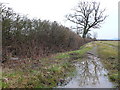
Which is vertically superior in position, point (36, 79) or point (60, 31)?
point (60, 31)

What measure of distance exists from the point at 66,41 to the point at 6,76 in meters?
11.8

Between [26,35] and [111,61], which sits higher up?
[26,35]

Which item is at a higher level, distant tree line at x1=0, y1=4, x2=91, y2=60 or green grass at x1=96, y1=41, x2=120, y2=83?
distant tree line at x1=0, y1=4, x2=91, y2=60

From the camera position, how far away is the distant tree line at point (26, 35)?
8.92 meters

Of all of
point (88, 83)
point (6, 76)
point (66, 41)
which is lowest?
point (88, 83)

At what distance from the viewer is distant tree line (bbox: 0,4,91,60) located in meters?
8.92

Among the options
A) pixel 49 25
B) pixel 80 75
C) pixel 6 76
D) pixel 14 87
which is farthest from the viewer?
pixel 49 25

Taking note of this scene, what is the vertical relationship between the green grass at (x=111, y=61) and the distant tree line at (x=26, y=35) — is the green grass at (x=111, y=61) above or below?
below

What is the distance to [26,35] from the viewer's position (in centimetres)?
1083

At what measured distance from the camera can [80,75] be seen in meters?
6.99

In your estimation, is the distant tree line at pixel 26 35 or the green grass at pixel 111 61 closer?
the green grass at pixel 111 61

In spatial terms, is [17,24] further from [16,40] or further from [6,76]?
[6,76]

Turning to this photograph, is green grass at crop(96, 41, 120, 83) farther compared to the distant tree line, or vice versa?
the distant tree line

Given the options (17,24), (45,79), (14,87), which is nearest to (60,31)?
(17,24)
